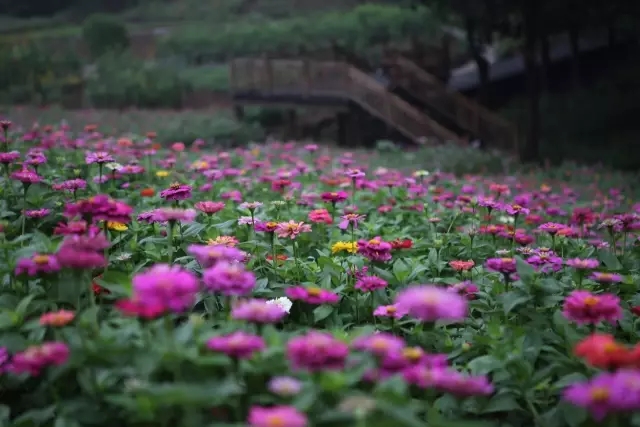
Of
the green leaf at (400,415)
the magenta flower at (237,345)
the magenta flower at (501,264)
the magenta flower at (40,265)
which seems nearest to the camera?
the green leaf at (400,415)

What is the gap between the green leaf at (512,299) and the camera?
245 centimetres

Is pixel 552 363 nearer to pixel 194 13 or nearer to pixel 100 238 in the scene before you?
pixel 100 238

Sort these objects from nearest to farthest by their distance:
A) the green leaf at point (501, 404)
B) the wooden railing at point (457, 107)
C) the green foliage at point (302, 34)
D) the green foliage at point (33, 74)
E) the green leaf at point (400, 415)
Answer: the green leaf at point (400, 415)
the green leaf at point (501, 404)
the wooden railing at point (457, 107)
the green foliage at point (33, 74)
the green foliage at point (302, 34)

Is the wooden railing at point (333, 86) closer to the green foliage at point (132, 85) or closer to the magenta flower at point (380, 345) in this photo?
the green foliage at point (132, 85)

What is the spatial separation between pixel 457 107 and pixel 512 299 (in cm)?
1189

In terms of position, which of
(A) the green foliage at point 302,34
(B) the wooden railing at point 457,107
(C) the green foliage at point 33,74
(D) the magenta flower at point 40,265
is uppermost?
(A) the green foliage at point 302,34

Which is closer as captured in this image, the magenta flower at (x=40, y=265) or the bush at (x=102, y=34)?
the magenta flower at (x=40, y=265)

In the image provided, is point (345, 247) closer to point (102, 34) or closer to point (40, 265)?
point (40, 265)

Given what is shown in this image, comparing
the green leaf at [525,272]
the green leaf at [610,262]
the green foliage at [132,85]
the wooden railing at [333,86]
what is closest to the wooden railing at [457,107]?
the wooden railing at [333,86]

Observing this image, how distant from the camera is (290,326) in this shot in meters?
2.63

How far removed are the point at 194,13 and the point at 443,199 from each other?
58.3 feet

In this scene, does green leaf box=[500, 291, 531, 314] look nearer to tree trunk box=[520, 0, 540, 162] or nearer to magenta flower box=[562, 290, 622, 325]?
magenta flower box=[562, 290, 622, 325]

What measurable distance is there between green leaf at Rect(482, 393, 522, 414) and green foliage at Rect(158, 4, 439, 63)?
60.0 ft

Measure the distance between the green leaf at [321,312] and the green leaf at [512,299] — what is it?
640 mm
